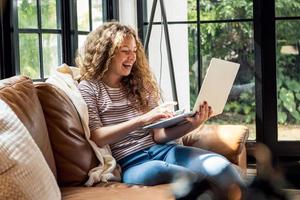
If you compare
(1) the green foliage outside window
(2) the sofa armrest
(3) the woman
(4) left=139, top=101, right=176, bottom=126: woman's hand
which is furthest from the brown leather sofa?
(1) the green foliage outside window

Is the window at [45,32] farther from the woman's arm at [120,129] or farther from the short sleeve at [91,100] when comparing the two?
the woman's arm at [120,129]

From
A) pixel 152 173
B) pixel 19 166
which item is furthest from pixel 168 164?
pixel 19 166

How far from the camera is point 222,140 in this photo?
2598mm

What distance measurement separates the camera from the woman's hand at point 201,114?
2.39m

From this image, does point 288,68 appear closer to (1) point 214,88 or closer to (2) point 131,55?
(1) point 214,88

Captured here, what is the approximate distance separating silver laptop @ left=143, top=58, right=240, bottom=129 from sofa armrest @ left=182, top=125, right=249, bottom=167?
0.20 metres

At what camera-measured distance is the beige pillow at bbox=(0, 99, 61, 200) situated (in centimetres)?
149

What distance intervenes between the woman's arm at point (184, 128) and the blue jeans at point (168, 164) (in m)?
0.04

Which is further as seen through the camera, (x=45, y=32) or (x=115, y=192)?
(x=45, y=32)

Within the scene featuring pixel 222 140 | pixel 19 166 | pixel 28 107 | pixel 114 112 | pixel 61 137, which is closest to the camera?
pixel 19 166

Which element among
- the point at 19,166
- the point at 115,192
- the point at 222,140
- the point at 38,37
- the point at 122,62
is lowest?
the point at 115,192

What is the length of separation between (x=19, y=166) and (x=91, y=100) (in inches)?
32.4

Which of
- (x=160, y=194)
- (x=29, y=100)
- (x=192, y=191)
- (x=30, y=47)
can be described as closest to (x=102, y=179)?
(x=160, y=194)

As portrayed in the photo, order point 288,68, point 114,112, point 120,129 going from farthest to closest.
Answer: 1. point 288,68
2. point 114,112
3. point 120,129
